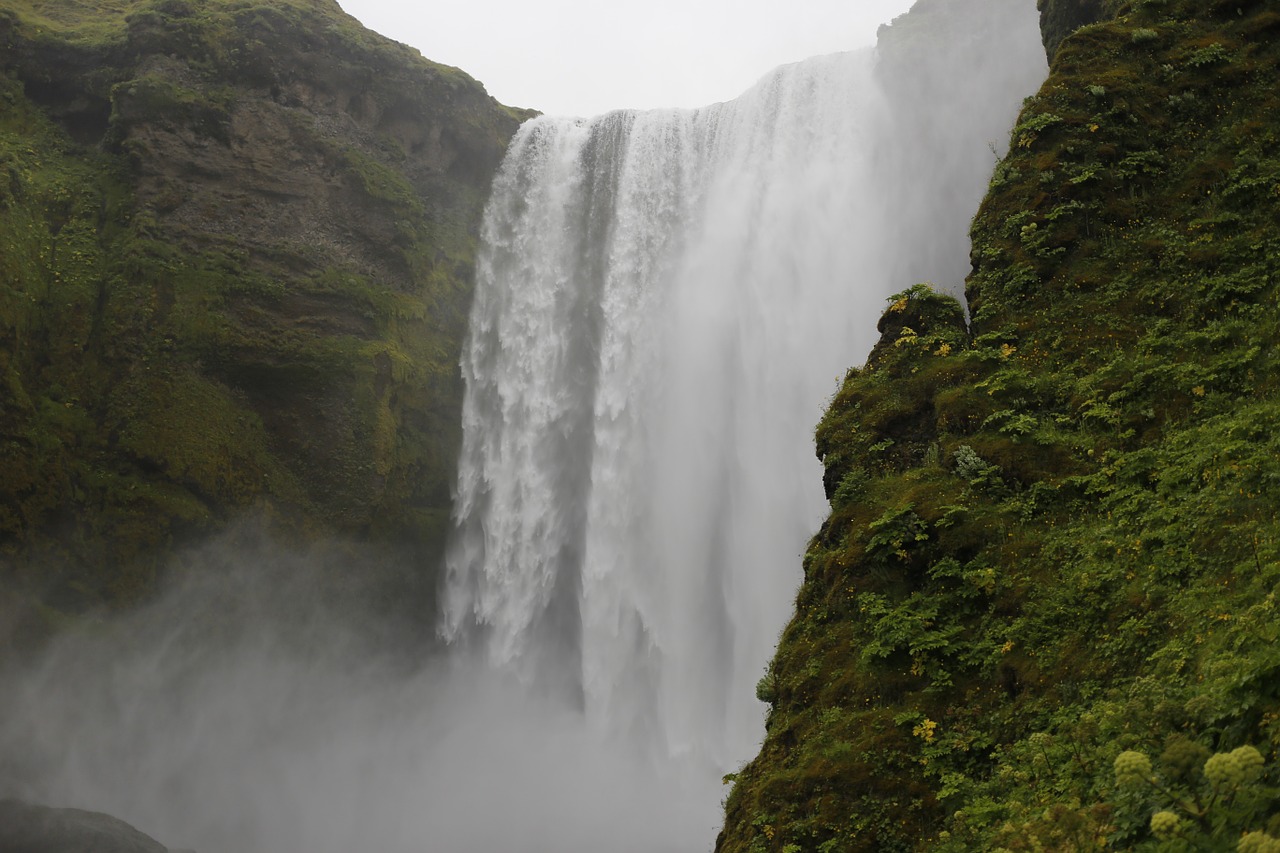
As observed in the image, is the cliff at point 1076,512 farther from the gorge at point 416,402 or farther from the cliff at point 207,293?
the cliff at point 207,293

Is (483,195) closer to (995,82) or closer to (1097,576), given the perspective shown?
(995,82)

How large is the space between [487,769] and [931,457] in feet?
75.9

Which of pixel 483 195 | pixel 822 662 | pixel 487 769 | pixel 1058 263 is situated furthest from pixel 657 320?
pixel 822 662

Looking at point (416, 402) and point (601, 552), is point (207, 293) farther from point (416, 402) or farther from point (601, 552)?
point (601, 552)

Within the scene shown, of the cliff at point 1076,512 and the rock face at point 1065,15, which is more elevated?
the rock face at point 1065,15

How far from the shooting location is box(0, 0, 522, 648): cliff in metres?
26.2

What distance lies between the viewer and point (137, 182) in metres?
28.5

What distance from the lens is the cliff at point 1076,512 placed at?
637 centimetres

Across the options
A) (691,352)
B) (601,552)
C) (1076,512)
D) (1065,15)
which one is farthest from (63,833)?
(1065,15)

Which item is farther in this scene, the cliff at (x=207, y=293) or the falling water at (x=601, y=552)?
the falling water at (x=601, y=552)

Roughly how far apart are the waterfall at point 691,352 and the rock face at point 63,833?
11.7 meters

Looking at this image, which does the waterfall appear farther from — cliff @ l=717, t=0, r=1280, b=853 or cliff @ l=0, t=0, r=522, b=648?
cliff @ l=717, t=0, r=1280, b=853

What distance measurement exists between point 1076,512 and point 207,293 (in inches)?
1032

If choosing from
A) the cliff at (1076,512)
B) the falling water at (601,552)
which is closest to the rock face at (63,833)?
the falling water at (601,552)
